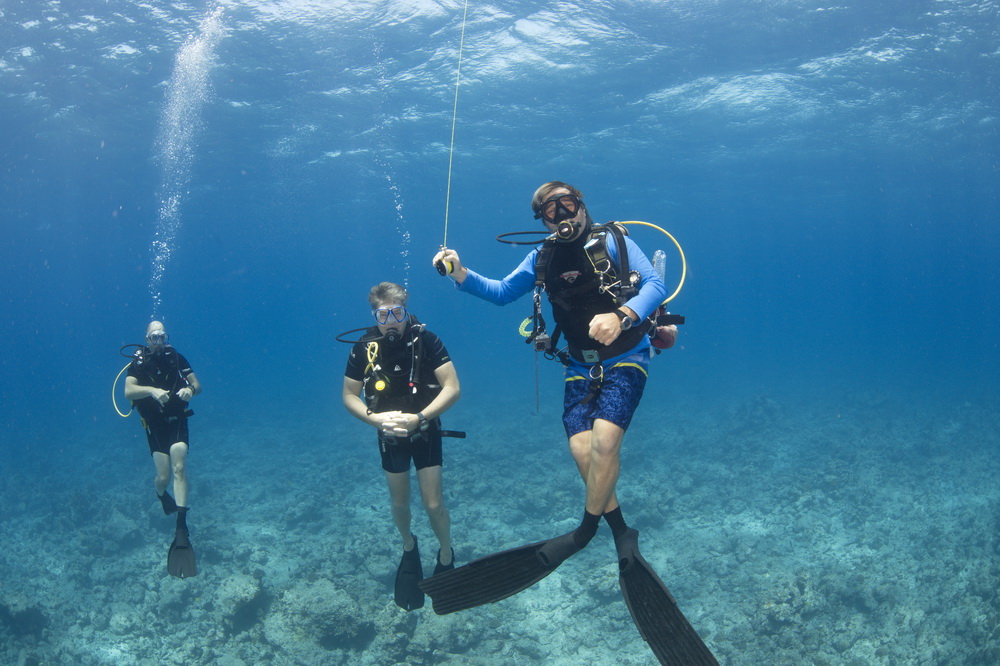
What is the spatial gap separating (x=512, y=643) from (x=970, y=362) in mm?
48850

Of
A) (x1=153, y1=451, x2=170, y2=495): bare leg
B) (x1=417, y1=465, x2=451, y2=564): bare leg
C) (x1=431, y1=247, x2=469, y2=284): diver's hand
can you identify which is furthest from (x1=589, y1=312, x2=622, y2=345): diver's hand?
(x1=153, y1=451, x2=170, y2=495): bare leg

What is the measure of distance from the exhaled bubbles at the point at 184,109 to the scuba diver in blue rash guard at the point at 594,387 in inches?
663

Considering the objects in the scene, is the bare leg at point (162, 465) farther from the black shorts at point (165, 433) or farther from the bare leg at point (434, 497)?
the bare leg at point (434, 497)

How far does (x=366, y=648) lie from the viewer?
30.2ft

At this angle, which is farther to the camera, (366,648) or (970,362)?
(970,362)

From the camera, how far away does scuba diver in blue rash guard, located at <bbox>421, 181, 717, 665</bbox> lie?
13.6 ft

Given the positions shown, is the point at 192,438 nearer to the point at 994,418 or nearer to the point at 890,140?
the point at 994,418

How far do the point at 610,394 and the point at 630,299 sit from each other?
2.55 feet

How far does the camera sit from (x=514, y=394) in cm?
3231

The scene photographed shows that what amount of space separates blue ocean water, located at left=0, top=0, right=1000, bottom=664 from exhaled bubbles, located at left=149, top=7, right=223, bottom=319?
0.15 meters

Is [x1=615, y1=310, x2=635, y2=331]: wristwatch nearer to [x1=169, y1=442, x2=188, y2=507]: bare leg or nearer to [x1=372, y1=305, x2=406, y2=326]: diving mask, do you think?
[x1=372, y1=305, x2=406, y2=326]: diving mask

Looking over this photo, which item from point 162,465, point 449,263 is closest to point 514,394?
point 162,465

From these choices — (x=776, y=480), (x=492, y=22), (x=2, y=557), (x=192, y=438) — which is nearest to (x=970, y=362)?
(x=776, y=480)

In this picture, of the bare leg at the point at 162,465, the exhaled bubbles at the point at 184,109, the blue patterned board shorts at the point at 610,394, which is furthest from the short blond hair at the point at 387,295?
the exhaled bubbles at the point at 184,109
